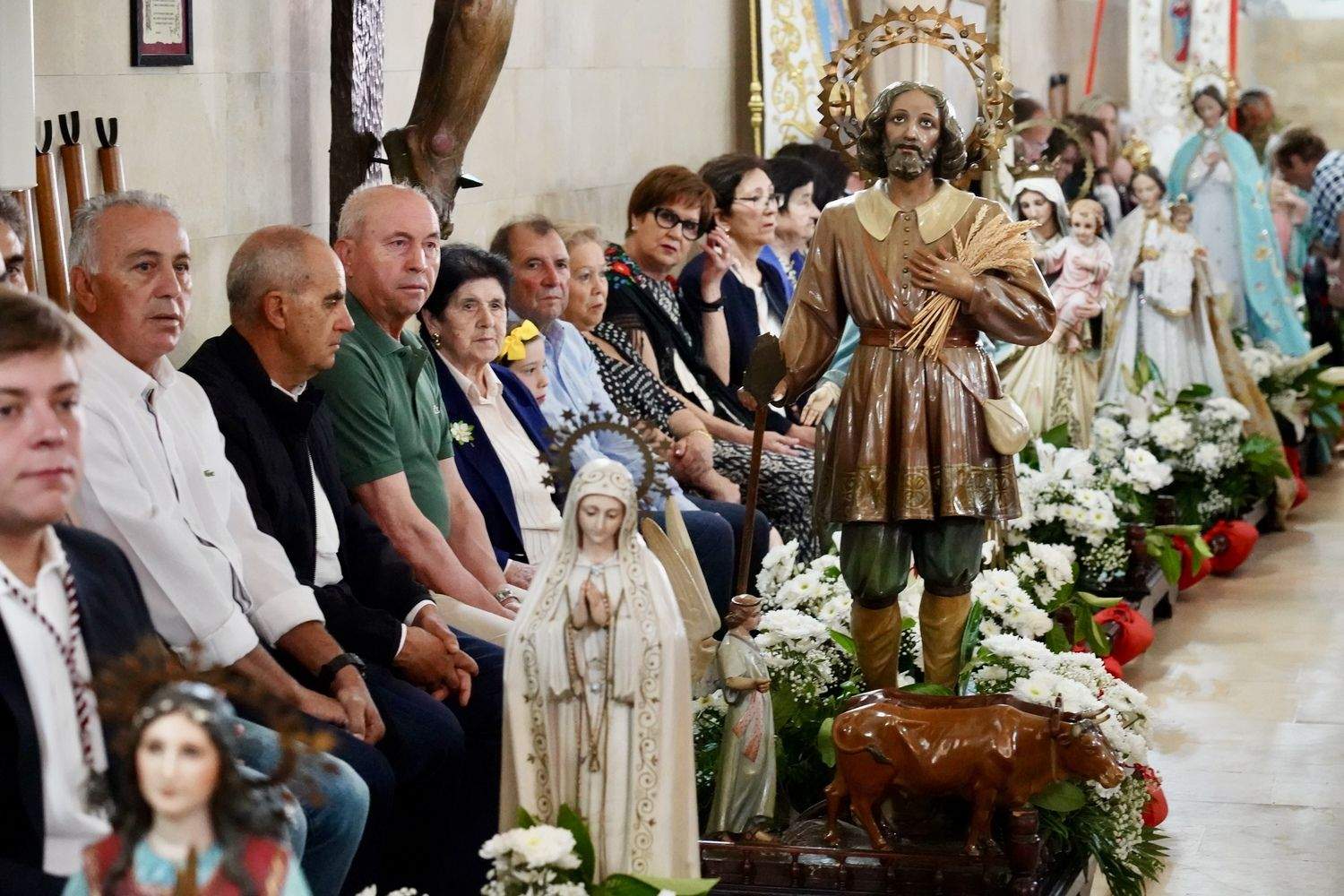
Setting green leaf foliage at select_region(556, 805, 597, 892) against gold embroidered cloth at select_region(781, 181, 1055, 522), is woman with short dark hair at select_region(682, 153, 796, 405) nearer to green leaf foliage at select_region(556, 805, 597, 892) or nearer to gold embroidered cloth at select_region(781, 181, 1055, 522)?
gold embroidered cloth at select_region(781, 181, 1055, 522)

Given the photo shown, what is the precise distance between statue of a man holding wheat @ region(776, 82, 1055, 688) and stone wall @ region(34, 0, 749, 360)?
1850mm

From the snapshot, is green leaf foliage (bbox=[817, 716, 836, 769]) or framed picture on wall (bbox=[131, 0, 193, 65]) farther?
framed picture on wall (bbox=[131, 0, 193, 65])

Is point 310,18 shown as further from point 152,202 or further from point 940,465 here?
point 940,465

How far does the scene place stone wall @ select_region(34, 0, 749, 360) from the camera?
5.06 m

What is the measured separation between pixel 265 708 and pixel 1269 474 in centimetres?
773

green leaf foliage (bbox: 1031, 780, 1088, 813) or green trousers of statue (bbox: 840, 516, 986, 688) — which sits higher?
green trousers of statue (bbox: 840, 516, 986, 688)

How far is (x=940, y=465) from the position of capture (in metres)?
4.45

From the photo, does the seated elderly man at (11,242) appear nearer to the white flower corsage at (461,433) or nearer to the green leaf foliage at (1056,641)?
the white flower corsage at (461,433)

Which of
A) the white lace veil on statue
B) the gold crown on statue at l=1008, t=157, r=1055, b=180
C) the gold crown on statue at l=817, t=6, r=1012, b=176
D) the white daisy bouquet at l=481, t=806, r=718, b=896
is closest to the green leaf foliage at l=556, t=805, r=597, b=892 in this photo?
the white daisy bouquet at l=481, t=806, r=718, b=896

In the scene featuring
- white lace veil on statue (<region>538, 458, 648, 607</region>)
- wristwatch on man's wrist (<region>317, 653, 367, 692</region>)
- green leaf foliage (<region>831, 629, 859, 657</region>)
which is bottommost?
green leaf foliage (<region>831, 629, 859, 657</region>)

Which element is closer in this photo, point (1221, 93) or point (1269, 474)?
point (1269, 474)

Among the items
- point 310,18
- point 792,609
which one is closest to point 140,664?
point 792,609

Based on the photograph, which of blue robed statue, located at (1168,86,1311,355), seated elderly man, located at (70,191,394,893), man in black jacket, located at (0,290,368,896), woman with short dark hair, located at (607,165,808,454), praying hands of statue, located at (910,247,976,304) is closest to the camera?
man in black jacket, located at (0,290,368,896)

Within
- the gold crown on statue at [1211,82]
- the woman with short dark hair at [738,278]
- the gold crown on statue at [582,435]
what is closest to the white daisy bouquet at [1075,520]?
the woman with short dark hair at [738,278]
